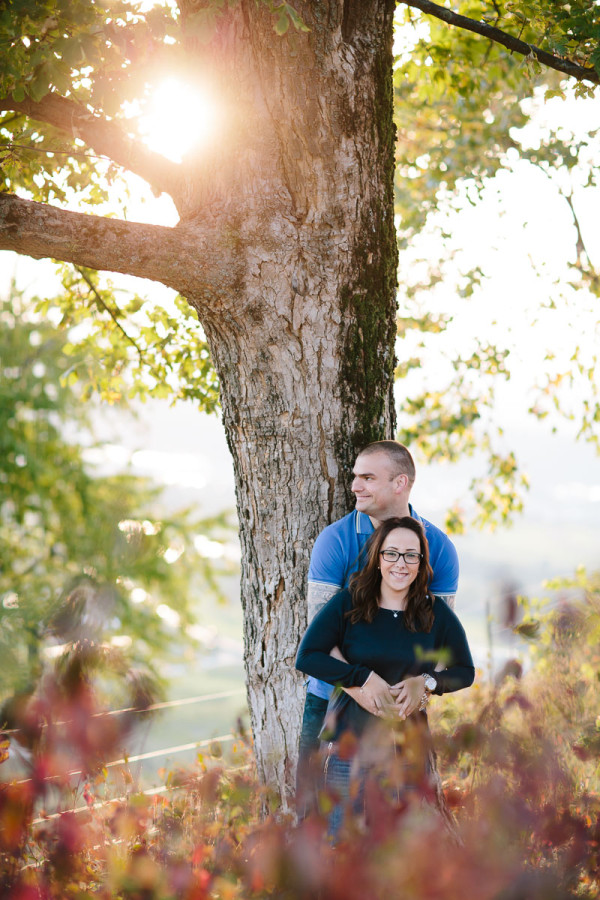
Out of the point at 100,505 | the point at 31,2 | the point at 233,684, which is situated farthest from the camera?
the point at 233,684

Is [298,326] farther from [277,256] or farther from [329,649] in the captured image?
[329,649]

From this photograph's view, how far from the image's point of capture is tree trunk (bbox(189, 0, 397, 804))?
4094 mm

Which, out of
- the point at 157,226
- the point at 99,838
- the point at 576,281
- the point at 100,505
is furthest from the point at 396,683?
the point at 100,505

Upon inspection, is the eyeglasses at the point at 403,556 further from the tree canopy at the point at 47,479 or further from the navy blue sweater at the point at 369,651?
the tree canopy at the point at 47,479

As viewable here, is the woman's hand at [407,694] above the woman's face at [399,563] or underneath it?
underneath

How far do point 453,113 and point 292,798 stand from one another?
9.37m

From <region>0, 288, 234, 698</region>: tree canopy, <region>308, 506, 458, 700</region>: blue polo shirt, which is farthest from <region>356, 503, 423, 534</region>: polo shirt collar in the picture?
<region>0, 288, 234, 698</region>: tree canopy

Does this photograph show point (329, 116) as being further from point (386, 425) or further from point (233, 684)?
point (233, 684)

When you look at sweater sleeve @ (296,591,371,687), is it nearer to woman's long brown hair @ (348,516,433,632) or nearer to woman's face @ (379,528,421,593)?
woman's long brown hair @ (348,516,433,632)

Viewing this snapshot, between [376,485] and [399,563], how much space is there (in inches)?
16.3

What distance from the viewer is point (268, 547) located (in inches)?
165

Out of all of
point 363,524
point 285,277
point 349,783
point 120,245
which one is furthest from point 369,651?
point 120,245

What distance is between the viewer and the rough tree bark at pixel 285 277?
4082mm

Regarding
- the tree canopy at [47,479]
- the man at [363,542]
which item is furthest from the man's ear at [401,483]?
the tree canopy at [47,479]
